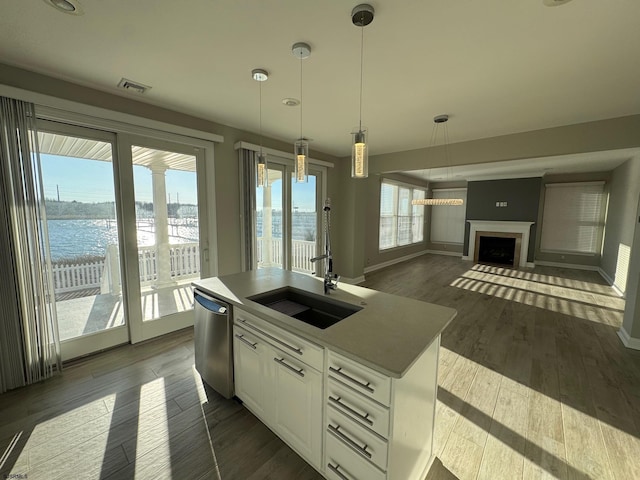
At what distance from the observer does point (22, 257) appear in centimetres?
218

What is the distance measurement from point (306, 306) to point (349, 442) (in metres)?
1.00

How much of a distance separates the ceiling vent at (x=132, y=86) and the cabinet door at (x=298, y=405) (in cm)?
269

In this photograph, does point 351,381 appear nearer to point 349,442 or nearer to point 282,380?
point 349,442

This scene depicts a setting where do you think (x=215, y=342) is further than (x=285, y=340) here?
Yes

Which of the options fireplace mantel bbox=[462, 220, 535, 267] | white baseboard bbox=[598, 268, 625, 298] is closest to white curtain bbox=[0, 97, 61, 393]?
white baseboard bbox=[598, 268, 625, 298]

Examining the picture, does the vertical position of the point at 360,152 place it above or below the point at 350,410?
above

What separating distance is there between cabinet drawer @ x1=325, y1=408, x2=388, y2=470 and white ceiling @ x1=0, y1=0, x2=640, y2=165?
7.31 feet

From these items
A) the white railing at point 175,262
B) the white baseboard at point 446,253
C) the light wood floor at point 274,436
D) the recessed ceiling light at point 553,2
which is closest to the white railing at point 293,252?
the white railing at point 175,262

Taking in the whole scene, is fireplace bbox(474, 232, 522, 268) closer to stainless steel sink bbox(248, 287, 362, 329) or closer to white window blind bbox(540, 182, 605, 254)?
white window blind bbox(540, 182, 605, 254)

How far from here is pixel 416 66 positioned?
6.77 ft

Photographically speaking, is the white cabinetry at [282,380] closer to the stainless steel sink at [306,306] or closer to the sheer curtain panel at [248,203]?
the stainless steel sink at [306,306]

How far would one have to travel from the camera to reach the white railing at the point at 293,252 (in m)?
4.21

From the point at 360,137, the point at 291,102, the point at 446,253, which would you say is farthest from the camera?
the point at 446,253

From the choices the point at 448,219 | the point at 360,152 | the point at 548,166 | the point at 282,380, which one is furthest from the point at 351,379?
the point at 448,219
